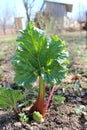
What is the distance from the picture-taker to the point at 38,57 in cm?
211

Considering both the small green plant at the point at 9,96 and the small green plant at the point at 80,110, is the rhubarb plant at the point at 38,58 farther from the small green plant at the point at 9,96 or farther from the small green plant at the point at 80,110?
the small green plant at the point at 80,110

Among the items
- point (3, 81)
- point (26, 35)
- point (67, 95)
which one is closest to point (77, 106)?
point (67, 95)

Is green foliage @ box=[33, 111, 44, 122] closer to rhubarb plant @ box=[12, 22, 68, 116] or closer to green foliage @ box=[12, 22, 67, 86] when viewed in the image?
rhubarb plant @ box=[12, 22, 68, 116]

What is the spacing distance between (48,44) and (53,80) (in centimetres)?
29

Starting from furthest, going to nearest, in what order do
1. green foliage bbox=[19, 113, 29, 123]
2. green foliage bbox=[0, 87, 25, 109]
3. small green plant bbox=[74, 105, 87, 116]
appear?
1. small green plant bbox=[74, 105, 87, 116]
2. green foliage bbox=[19, 113, 29, 123]
3. green foliage bbox=[0, 87, 25, 109]

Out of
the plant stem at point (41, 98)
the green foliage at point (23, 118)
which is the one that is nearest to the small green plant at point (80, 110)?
the plant stem at point (41, 98)

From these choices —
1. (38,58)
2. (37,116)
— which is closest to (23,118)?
(37,116)

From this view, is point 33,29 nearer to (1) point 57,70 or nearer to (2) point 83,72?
(1) point 57,70

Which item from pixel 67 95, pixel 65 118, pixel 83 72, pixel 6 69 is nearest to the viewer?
pixel 65 118

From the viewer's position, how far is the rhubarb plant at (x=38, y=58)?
207 centimetres

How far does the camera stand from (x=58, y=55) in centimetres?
209

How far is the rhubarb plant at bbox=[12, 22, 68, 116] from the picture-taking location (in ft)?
6.78

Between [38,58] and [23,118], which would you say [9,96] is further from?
[38,58]

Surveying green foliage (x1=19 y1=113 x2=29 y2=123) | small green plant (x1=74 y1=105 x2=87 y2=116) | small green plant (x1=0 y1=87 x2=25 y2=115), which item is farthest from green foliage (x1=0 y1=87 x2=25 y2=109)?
small green plant (x1=74 y1=105 x2=87 y2=116)
